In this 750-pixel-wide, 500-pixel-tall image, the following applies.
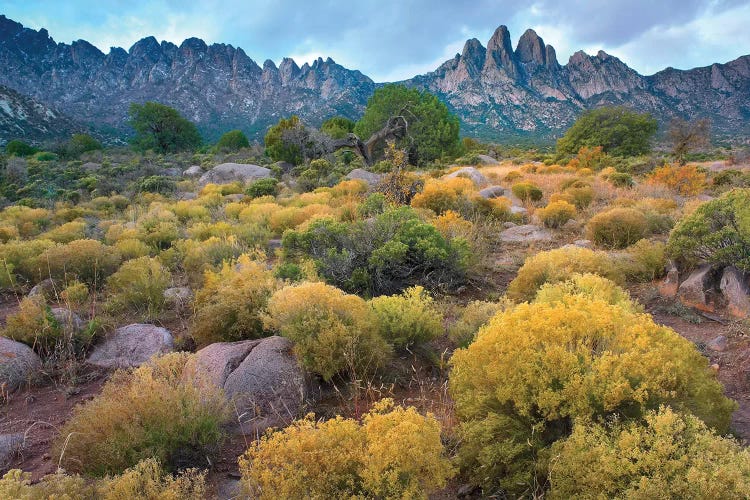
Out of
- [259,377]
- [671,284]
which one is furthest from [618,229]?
[259,377]

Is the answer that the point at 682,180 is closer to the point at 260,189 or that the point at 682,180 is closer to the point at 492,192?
the point at 492,192

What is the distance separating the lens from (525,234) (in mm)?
9828

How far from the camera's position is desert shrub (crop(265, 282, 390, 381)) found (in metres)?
3.74

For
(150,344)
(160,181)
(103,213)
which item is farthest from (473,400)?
(160,181)

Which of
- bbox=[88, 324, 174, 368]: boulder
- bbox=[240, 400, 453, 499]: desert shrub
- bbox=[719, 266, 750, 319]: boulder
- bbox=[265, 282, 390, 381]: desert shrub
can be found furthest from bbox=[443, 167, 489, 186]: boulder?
bbox=[240, 400, 453, 499]: desert shrub

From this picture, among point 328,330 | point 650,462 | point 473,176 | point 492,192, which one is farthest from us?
point 473,176

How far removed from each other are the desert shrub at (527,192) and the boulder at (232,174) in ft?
40.4

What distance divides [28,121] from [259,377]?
66144 mm

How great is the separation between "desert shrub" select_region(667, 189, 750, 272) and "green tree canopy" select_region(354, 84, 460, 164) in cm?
2359

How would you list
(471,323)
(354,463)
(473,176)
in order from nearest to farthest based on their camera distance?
1. (354,463)
2. (471,323)
3. (473,176)

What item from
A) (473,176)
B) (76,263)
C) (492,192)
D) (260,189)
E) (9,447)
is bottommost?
(9,447)

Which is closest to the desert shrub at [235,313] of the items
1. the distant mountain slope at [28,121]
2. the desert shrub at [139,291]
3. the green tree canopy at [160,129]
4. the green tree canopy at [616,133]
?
the desert shrub at [139,291]

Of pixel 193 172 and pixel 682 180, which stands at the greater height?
pixel 193 172

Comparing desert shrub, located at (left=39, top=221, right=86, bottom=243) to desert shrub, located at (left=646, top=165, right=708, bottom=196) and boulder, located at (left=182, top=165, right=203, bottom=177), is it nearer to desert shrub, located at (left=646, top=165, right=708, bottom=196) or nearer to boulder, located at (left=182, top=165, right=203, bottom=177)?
boulder, located at (left=182, top=165, right=203, bottom=177)
